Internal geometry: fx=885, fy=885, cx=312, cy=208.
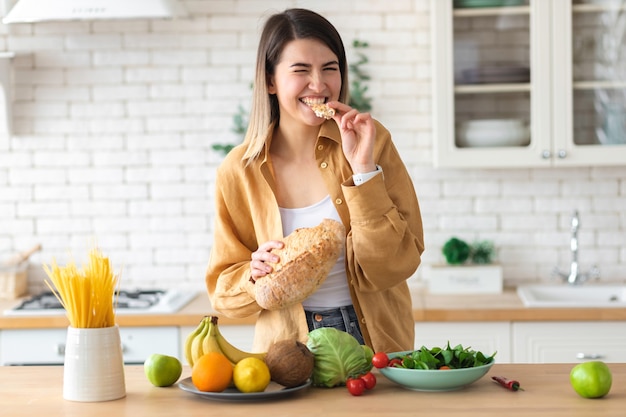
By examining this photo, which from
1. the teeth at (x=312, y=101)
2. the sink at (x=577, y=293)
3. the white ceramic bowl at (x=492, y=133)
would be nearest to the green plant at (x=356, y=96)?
the white ceramic bowl at (x=492, y=133)

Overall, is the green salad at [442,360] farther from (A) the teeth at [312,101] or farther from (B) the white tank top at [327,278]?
(A) the teeth at [312,101]

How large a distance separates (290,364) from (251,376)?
9cm

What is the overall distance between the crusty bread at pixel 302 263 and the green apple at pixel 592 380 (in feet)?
2.12

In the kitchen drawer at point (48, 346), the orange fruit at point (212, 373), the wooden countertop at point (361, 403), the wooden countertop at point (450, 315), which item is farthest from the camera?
the kitchen drawer at point (48, 346)

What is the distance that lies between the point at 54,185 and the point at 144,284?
66 cm

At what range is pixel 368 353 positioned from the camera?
2.09 meters

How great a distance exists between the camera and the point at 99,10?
3629mm

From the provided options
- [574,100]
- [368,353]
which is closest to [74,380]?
[368,353]

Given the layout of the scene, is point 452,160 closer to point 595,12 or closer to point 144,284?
point 595,12

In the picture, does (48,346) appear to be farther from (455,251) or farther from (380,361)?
(380,361)

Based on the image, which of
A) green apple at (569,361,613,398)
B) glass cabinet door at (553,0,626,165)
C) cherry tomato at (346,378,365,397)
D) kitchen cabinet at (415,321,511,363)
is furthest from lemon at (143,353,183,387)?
glass cabinet door at (553,0,626,165)

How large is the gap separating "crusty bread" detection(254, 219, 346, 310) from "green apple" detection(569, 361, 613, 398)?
646 mm

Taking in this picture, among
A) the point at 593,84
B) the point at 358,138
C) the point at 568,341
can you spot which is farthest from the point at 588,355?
the point at 358,138

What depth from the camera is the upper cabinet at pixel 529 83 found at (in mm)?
3871
